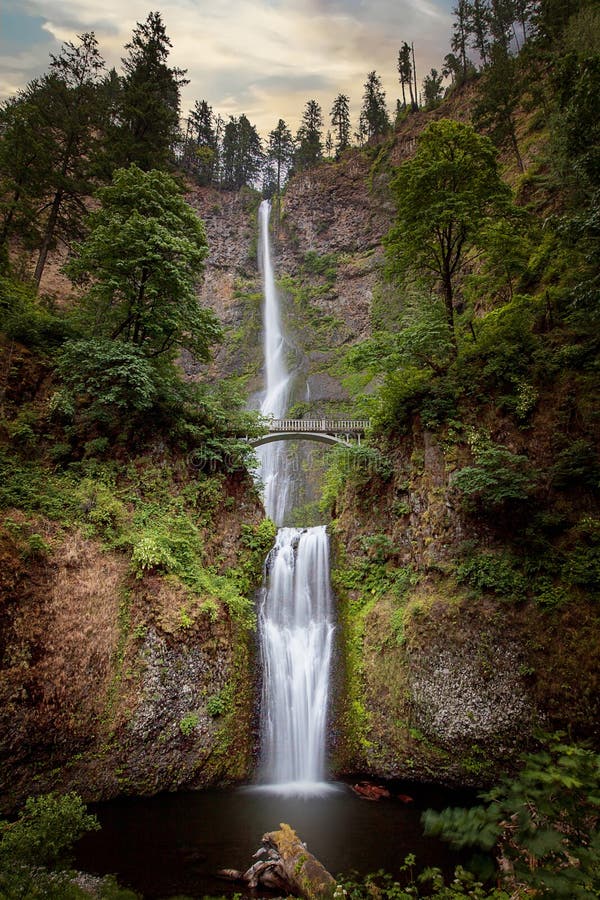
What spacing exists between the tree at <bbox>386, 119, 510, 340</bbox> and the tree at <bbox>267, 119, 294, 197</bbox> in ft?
144

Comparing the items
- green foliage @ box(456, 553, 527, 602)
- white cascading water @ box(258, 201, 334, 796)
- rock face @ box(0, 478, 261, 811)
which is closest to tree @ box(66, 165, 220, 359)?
rock face @ box(0, 478, 261, 811)

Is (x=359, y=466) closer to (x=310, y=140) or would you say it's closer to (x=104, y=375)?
(x=104, y=375)

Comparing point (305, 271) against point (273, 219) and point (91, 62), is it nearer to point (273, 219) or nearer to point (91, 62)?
point (273, 219)

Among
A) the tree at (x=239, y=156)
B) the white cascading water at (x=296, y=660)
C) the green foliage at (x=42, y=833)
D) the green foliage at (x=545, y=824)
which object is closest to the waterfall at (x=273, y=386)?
the tree at (x=239, y=156)

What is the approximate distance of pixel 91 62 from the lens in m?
15.4

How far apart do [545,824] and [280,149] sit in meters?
60.3

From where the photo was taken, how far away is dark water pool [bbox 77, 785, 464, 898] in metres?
6.12

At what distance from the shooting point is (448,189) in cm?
1157

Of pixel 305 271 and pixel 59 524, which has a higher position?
pixel 305 271

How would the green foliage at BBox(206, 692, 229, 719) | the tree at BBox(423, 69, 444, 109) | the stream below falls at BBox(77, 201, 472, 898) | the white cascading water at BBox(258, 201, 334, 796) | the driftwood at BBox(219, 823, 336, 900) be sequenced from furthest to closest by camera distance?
1. the tree at BBox(423, 69, 444, 109)
2. the white cascading water at BBox(258, 201, 334, 796)
3. the green foliage at BBox(206, 692, 229, 719)
4. the stream below falls at BBox(77, 201, 472, 898)
5. the driftwood at BBox(219, 823, 336, 900)

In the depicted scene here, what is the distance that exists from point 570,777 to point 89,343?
37.9ft

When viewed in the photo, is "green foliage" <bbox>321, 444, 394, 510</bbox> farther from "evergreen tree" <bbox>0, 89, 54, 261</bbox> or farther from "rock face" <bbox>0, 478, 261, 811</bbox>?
"evergreen tree" <bbox>0, 89, 54, 261</bbox>

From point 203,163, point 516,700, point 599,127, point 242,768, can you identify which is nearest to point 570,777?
point 516,700

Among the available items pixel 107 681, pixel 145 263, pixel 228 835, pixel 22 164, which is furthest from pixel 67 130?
pixel 228 835
